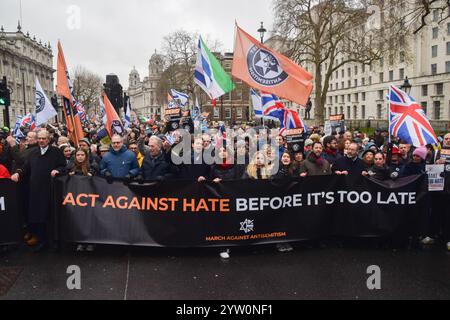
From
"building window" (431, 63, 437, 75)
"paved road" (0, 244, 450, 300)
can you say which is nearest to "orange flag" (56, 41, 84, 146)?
"paved road" (0, 244, 450, 300)

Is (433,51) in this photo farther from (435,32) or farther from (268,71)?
(268,71)

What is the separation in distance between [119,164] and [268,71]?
328cm

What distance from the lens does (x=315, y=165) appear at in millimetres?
6215

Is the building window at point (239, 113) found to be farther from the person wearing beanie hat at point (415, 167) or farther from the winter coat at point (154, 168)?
the winter coat at point (154, 168)

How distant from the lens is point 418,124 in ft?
21.8

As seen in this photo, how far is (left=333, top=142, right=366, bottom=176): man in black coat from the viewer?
244 inches

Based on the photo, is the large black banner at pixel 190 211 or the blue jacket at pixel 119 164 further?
the blue jacket at pixel 119 164

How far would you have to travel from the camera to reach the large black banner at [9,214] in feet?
18.3

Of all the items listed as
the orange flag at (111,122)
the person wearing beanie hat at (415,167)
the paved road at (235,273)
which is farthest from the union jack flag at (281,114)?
the paved road at (235,273)

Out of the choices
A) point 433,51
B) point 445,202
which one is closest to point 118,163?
point 445,202

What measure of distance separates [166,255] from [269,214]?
1.56 meters

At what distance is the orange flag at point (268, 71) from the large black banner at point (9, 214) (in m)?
4.18
